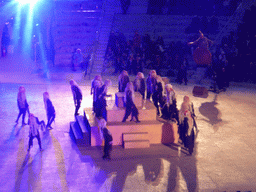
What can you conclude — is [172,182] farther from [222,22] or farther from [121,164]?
[222,22]

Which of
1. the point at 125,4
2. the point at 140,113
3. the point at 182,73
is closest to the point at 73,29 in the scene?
the point at 125,4

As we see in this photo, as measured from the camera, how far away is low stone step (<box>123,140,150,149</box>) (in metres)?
10.6

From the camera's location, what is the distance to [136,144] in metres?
10.7

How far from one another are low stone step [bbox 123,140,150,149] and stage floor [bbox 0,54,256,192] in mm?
182

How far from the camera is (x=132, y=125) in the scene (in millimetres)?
10781

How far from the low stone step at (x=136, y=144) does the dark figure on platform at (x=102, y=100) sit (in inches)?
48.3

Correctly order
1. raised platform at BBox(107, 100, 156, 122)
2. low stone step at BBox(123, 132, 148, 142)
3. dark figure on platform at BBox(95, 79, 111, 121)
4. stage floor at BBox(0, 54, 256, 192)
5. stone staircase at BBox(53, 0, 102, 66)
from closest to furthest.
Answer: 1. stage floor at BBox(0, 54, 256, 192)
2. low stone step at BBox(123, 132, 148, 142)
3. raised platform at BBox(107, 100, 156, 122)
4. dark figure on platform at BBox(95, 79, 111, 121)
5. stone staircase at BBox(53, 0, 102, 66)

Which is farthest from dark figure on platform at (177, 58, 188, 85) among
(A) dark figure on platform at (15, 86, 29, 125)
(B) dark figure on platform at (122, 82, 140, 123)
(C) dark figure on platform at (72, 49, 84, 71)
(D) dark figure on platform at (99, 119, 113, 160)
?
(D) dark figure on platform at (99, 119, 113, 160)

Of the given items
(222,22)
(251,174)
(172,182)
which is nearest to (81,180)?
(172,182)

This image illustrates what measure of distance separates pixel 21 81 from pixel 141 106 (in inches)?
389

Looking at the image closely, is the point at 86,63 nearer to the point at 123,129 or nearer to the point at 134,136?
the point at 123,129

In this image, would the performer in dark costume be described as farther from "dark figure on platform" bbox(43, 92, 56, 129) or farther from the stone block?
"dark figure on platform" bbox(43, 92, 56, 129)

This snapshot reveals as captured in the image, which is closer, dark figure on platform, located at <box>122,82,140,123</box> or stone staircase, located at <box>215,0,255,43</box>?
dark figure on platform, located at <box>122,82,140,123</box>

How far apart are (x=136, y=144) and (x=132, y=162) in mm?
1040
